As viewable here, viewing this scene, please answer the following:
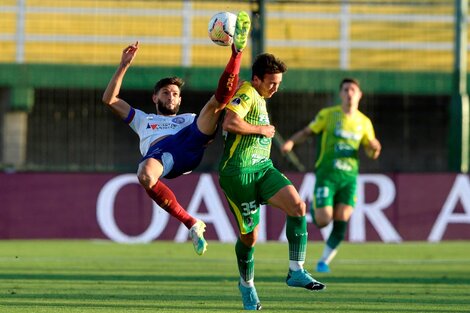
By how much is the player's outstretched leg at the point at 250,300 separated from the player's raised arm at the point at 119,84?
7.98 ft

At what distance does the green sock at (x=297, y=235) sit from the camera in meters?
10.3

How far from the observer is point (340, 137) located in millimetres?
15797

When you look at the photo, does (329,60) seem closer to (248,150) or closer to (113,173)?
(113,173)

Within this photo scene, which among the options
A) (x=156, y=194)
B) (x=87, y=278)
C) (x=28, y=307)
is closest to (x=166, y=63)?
(x=87, y=278)

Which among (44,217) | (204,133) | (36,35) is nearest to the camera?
(204,133)

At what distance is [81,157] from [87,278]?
7799mm

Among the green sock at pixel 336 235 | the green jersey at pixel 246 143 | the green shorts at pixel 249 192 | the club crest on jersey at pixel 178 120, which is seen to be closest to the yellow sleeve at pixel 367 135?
the green sock at pixel 336 235

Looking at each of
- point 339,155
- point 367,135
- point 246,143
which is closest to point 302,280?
point 246,143

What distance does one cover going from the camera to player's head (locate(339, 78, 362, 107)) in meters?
15.5

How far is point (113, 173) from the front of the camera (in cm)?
2023

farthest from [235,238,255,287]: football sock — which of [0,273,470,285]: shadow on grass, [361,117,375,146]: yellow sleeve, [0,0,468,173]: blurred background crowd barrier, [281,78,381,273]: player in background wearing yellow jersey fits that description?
[0,0,468,173]: blurred background crowd barrier

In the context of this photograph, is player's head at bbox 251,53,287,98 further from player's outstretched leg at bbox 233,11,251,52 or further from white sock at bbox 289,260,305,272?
white sock at bbox 289,260,305,272

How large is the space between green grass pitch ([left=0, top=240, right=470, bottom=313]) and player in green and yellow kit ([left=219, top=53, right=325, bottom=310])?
36 cm

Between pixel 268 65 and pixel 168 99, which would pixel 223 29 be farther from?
pixel 168 99
